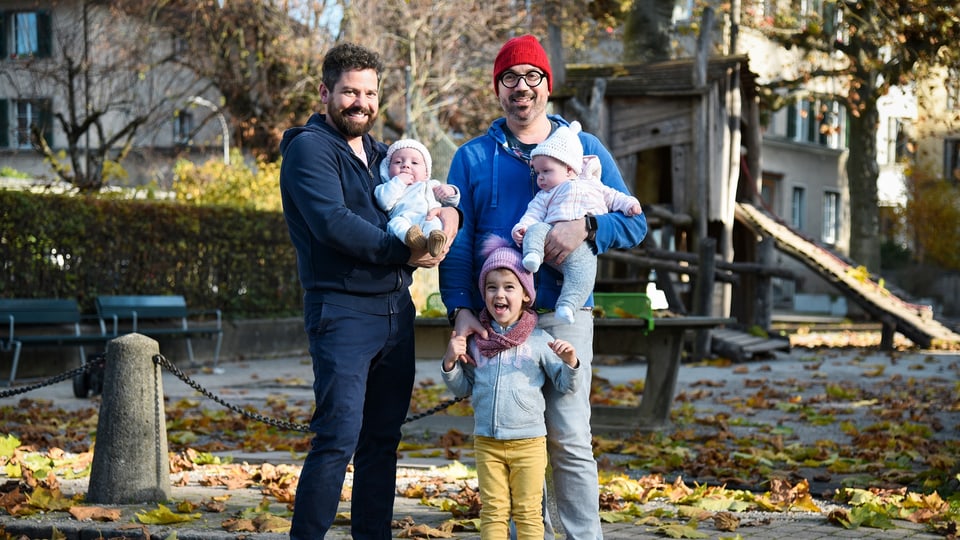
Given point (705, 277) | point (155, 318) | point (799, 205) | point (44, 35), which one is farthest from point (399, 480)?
point (799, 205)

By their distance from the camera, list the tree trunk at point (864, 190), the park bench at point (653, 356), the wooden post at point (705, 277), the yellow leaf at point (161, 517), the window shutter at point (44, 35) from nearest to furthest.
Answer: the yellow leaf at point (161, 517) < the park bench at point (653, 356) < the wooden post at point (705, 277) < the window shutter at point (44, 35) < the tree trunk at point (864, 190)

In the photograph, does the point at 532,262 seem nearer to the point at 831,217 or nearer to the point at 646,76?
the point at 646,76

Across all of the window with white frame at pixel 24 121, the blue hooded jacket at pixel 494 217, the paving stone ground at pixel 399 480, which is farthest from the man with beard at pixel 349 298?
the window with white frame at pixel 24 121

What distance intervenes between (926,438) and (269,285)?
40.7ft

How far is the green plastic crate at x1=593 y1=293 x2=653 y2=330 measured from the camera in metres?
9.91

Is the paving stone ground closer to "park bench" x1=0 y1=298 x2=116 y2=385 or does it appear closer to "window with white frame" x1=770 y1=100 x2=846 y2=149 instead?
"park bench" x1=0 y1=298 x2=116 y2=385

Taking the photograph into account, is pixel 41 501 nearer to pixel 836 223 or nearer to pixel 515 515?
pixel 515 515

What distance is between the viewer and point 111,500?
6.92m

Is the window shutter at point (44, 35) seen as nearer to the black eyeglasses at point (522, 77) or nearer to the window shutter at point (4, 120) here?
the window shutter at point (4, 120)

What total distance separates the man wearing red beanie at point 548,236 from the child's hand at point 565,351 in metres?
0.10

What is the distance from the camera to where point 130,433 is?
7043mm

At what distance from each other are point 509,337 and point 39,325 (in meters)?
12.4

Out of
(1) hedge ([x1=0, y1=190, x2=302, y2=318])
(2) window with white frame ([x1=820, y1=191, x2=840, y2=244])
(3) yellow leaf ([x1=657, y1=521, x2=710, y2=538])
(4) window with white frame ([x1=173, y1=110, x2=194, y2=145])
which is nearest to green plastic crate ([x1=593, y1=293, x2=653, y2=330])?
(3) yellow leaf ([x1=657, y1=521, x2=710, y2=538])

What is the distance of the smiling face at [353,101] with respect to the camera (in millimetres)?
5168
